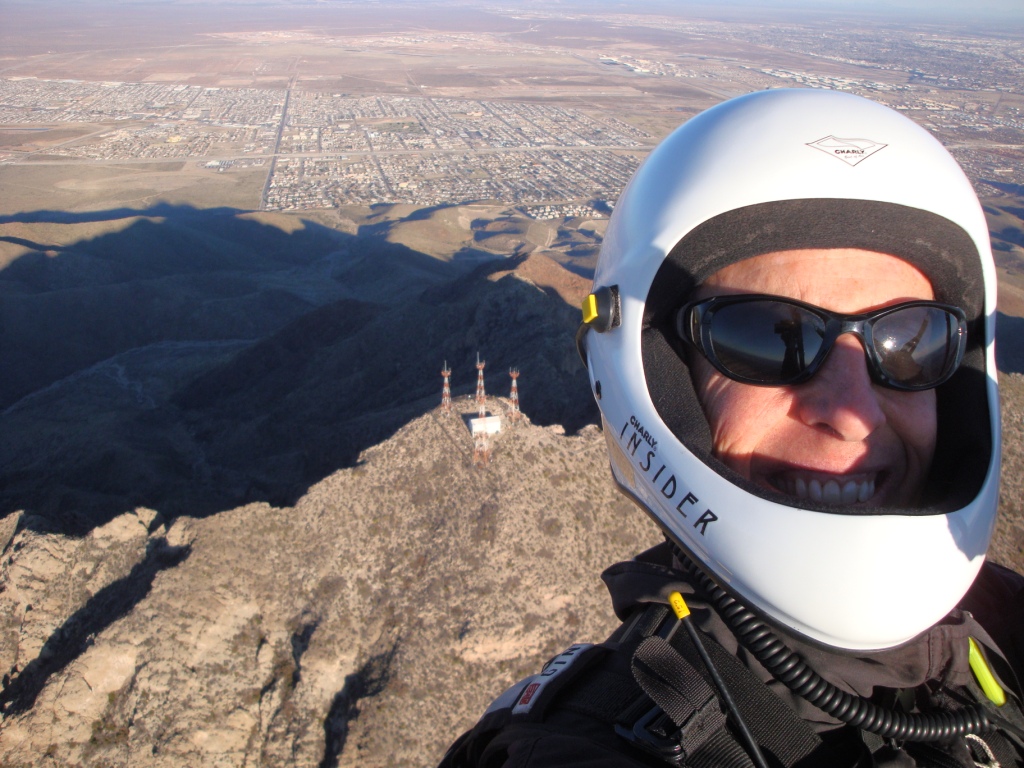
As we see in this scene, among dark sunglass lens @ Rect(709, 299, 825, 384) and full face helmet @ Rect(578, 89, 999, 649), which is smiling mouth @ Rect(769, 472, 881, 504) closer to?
full face helmet @ Rect(578, 89, 999, 649)

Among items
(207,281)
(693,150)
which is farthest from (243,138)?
(693,150)

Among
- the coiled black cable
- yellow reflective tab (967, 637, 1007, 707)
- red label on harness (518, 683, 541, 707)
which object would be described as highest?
the coiled black cable

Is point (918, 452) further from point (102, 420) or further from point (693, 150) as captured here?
point (102, 420)

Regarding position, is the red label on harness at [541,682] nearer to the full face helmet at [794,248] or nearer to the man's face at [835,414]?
the full face helmet at [794,248]

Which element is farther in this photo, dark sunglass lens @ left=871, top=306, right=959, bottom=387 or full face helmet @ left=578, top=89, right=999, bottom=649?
dark sunglass lens @ left=871, top=306, right=959, bottom=387

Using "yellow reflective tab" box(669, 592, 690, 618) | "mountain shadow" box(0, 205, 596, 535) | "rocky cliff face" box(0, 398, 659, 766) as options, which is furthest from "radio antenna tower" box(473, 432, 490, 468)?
"yellow reflective tab" box(669, 592, 690, 618)

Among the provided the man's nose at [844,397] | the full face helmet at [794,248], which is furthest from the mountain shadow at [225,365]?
the man's nose at [844,397]
